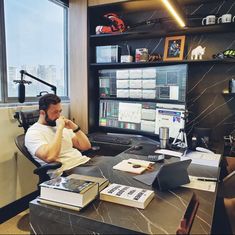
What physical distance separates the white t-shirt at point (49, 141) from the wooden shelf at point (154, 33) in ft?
4.52

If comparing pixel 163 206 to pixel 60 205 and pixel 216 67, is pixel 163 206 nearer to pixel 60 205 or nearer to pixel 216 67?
pixel 60 205

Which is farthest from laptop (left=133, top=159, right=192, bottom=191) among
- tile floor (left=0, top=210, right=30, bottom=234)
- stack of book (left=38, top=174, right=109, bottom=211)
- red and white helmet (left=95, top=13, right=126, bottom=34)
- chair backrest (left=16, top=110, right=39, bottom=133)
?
red and white helmet (left=95, top=13, right=126, bottom=34)

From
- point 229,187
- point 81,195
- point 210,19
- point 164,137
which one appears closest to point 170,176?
point 81,195

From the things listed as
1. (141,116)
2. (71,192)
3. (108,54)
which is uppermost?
(108,54)

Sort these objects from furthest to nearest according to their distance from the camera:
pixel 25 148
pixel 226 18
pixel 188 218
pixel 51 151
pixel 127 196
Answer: pixel 226 18 → pixel 25 148 → pixel 51 151 → pixel 127 196 → pixel 188 218

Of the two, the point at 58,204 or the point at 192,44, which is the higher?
the point at 192,44

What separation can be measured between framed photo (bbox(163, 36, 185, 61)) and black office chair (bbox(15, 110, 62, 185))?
1624 mm

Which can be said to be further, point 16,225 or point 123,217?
point 16,225

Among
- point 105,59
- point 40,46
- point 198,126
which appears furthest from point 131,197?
point 40,46

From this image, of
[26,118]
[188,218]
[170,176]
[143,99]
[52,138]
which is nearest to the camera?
[188,218]

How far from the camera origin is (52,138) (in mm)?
2225

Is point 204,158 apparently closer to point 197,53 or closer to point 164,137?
point 164,137

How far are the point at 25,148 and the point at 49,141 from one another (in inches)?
8.0

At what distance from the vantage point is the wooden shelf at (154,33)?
2.65 meters
